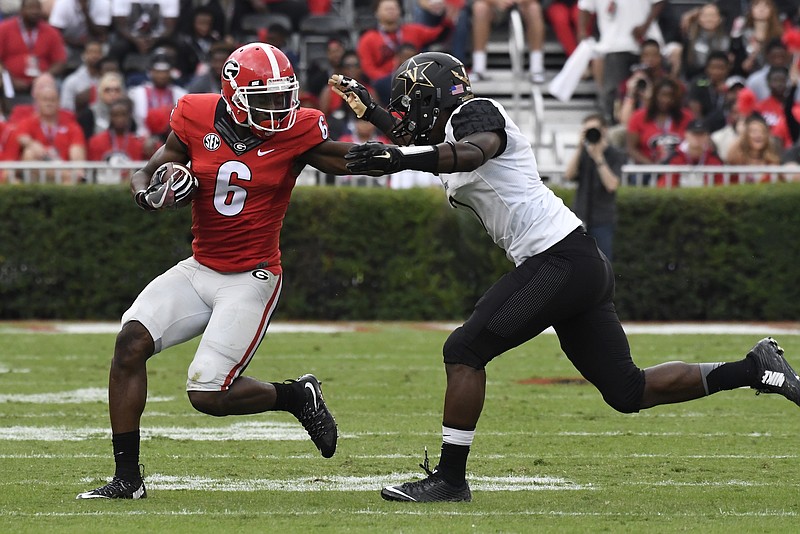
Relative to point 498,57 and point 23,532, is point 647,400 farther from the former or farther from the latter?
point 498,57

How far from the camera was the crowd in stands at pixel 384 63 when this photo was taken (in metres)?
12.7

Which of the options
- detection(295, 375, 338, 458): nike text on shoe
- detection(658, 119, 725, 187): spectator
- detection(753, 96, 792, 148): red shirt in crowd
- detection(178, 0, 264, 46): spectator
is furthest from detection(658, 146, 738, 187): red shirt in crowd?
detection(295, 375, 338, 458): nike text on shoe

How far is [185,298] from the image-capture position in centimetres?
542

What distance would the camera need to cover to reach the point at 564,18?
50.7 feet

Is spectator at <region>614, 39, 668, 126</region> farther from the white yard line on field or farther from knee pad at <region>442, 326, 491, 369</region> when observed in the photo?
knee pad at <region>442, 326, 491, 369</region>

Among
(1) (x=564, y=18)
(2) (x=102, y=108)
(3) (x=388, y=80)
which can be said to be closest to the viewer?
(2) (x=102, y=108)

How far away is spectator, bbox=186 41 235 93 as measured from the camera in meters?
13.8

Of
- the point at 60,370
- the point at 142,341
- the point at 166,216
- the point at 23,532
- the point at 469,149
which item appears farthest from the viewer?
the point at 166,216

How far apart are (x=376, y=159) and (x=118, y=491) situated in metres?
1.58

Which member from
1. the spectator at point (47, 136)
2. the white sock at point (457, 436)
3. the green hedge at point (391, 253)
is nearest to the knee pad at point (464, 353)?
the white sock at point (457, 436)

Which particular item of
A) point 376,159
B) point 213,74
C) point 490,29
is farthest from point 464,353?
point 490,29

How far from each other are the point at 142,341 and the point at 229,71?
107 centimetres

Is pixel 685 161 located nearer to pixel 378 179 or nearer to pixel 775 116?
pixel 775 116

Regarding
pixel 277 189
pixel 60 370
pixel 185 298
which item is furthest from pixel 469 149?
pixel 60 370
